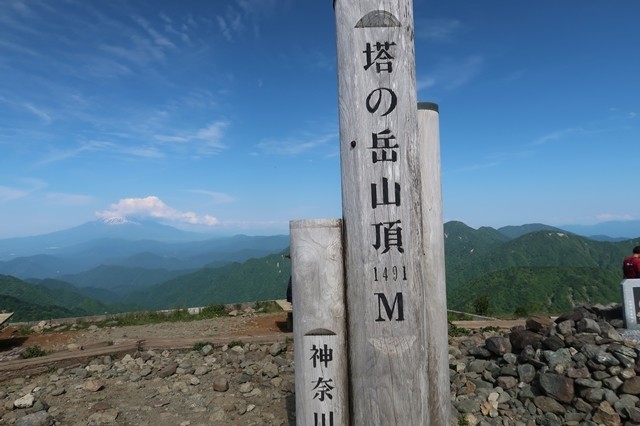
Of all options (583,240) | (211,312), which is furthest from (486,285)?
(583,240)

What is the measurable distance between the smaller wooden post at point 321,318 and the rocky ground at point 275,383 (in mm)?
2825

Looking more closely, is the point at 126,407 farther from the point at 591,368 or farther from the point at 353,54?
the point at 591,368

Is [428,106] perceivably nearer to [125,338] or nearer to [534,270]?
[125,338]

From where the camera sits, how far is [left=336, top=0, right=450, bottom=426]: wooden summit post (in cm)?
254

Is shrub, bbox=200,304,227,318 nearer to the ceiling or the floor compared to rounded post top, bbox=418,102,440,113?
nearer to the floor

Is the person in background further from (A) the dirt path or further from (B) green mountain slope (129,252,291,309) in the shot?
(B) green mountain slope (129,252,291,309)

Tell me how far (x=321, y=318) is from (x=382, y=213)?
814 mm

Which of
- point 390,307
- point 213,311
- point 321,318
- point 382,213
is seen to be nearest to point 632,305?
point 390,307

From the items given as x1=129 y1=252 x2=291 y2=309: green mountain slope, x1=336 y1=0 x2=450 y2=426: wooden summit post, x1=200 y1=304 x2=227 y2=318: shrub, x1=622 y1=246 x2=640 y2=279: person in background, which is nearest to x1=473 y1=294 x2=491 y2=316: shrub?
x1=622 y1=246 x2=640 y2=279: person in background

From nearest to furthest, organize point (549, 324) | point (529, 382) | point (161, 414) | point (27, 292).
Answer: point (161, 414)
point (529, 382)
point (549, 324)
point (27, 292)

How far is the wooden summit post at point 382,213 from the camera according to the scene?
2.54 m

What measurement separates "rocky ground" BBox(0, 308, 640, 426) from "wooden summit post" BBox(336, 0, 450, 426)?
3.10 m

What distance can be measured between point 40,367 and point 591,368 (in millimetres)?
8909

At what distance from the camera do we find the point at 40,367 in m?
7.04
